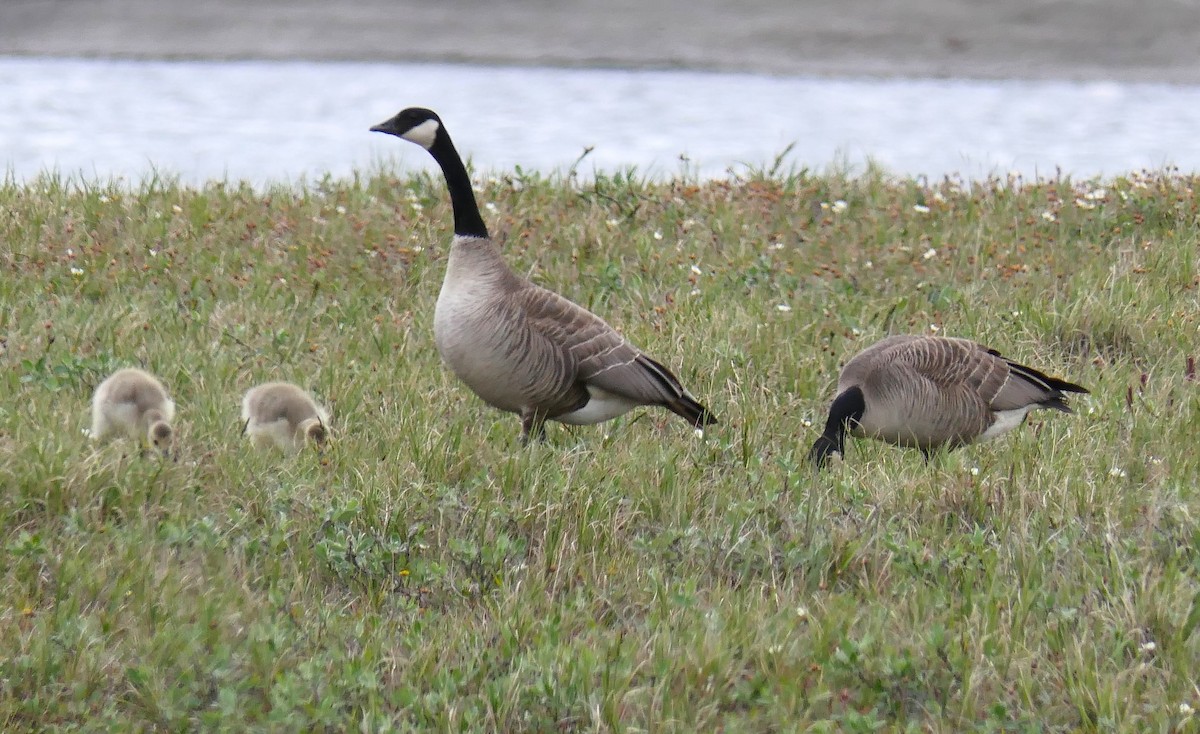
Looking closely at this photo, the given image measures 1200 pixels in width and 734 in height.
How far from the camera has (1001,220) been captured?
9.73 meters

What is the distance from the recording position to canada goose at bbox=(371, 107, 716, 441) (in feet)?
19.5

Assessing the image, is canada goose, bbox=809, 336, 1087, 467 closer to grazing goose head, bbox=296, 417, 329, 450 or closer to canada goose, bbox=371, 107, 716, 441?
canada goose, bbox=371, 107, 716, 441

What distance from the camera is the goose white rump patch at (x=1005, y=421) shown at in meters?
6.38

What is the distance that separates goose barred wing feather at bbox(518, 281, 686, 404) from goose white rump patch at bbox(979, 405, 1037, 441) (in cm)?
140

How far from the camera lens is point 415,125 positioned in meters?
6.48

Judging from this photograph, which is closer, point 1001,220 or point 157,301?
point 157,301

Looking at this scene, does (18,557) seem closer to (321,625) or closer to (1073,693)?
(321,625)

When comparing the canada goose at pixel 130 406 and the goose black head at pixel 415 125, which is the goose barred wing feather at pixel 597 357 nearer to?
the goose black head at pixel 415 125

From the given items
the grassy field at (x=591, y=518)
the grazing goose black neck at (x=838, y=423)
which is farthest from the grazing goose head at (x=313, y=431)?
the grazing goose black neck at (x=838, y=423)

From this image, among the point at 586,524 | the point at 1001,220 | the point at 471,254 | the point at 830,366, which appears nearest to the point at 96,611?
the point at 586,524

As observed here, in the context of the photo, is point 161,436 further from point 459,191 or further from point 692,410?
point 692,410

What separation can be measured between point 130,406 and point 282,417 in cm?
61

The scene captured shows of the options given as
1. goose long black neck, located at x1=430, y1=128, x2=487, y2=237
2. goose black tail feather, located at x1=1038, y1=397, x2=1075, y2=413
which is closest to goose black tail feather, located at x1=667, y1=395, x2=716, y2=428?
goose long black neck, located at x1=430, y1=128, x2=487, y2=237

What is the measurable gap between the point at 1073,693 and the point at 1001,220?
20.8 ft
